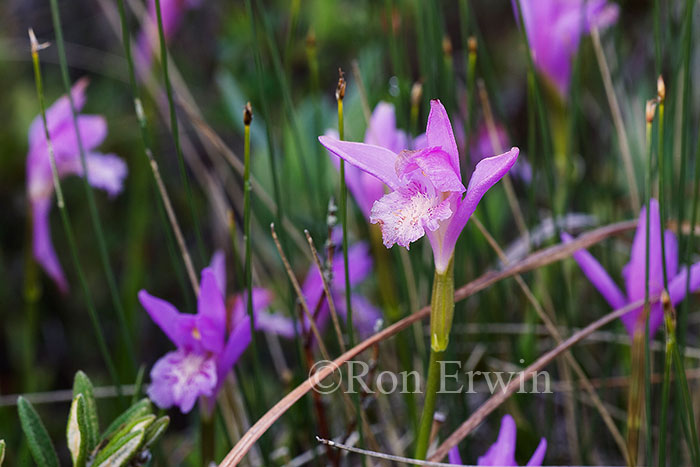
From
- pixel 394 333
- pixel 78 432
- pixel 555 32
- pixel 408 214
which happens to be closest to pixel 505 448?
pixel 394 333

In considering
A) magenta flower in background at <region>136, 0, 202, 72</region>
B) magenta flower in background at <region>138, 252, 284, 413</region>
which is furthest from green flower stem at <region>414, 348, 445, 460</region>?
magenta flower in background at <region>136, 0, 202, 72</region>

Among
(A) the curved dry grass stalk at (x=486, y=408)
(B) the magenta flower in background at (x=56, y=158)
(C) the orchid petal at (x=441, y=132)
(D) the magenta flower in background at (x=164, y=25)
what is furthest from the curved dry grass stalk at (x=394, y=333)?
(D) the magenta flower in background at (x=164, y=25)

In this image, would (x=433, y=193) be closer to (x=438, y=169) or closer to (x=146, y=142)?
(x=438, y=169)

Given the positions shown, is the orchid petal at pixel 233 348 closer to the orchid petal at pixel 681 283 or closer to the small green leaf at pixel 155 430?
the small green leaf at pixel 155 430

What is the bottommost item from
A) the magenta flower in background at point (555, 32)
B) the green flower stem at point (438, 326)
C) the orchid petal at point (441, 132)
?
the green flower stem at point (438, 326)

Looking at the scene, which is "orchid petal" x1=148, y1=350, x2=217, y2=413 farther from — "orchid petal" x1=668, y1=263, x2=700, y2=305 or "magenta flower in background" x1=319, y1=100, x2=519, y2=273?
"orchid petal" x1=668, y1=263, x2=700, y2=305
